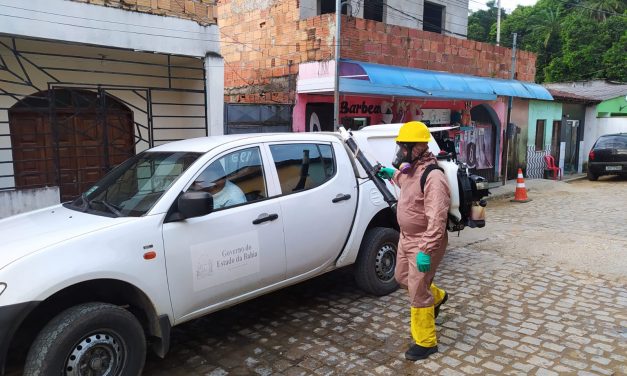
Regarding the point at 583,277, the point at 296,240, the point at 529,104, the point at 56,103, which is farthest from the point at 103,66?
the point at 529,104

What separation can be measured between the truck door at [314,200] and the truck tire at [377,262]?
372mm

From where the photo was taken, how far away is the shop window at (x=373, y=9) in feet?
44.1

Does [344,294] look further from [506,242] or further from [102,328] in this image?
[506,242]

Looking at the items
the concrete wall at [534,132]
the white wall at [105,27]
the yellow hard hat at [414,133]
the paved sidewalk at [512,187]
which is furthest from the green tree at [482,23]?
the yellow hard hat at [414,133]

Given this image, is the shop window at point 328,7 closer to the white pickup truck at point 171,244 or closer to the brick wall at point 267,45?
the brick wall at point 267,45

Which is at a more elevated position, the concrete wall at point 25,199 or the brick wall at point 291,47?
the brick wall at point 291,47

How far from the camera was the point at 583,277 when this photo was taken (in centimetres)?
584

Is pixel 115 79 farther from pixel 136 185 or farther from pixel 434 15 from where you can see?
pixel 434 15

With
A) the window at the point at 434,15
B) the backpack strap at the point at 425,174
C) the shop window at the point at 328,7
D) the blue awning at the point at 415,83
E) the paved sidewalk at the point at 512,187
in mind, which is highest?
the window at the point at 434,15

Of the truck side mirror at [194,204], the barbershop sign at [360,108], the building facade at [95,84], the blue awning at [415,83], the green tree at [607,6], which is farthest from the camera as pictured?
the green tree at [607,6]

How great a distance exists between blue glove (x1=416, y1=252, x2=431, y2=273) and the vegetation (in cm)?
2967

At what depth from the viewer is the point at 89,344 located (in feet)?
9.65

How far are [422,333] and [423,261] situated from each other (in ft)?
2.14

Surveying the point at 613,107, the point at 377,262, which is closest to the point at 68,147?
the point at 377,262
